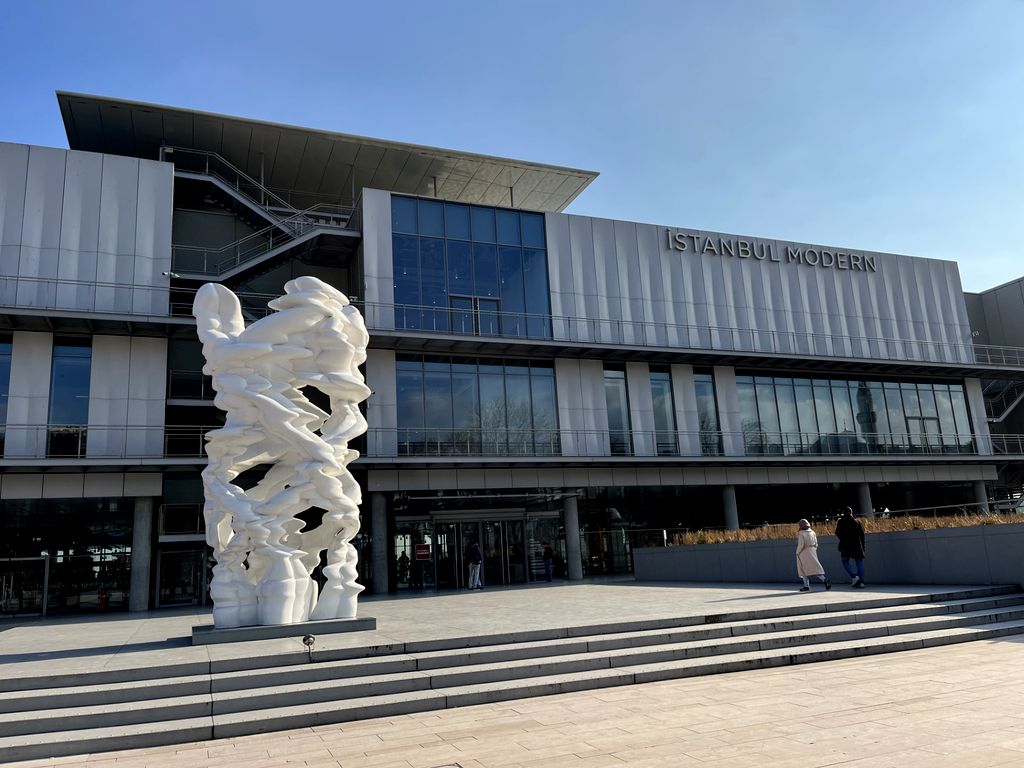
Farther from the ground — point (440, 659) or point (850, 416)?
point (850, 416)

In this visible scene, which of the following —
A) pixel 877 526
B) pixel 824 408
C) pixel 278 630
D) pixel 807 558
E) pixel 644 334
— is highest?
pixel 644 334

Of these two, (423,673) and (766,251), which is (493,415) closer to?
(766,251)

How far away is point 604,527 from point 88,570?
57.7 ft

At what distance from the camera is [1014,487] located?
38031mm

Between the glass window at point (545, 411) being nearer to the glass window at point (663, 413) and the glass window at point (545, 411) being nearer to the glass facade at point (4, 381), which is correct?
the glass window at point (663, 413)

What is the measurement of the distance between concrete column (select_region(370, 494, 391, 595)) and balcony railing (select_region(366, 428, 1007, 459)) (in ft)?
5.89

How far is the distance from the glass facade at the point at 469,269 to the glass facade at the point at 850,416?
402 inches

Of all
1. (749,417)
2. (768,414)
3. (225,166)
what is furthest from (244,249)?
(768,414)

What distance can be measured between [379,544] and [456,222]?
1182 cm

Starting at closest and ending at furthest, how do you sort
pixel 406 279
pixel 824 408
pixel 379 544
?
pixel 379 544, pixel 406 279, pixel 824 408

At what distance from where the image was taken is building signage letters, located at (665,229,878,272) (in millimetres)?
32062

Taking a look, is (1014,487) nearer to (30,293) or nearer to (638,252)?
(638,252)

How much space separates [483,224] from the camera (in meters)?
28.8

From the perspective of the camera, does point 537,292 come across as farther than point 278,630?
Yes
